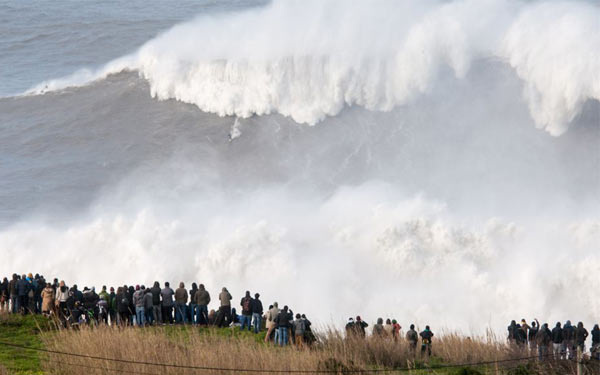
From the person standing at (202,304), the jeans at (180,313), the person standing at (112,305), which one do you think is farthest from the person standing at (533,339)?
the person standing at (112,305)

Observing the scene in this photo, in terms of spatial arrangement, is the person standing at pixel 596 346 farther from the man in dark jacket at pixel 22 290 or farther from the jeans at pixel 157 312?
the man in dark jacket at pixel 22 290

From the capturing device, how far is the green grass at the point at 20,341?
49.4 ft

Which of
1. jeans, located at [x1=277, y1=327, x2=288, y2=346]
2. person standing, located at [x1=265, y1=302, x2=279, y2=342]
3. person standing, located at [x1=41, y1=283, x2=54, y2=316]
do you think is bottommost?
jeans, located at [x1=277, y1=327, x2=288, y2=346]

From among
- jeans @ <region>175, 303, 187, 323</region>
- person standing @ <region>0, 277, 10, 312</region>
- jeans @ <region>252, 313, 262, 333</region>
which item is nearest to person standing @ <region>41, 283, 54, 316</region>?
person standing @ <region>0, 277, 10, 312</region>

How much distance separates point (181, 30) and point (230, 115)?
7.62 m

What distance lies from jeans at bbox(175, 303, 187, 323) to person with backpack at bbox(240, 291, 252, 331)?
1.33 m

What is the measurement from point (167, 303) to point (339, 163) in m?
11.8

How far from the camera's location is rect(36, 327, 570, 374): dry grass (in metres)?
14.3

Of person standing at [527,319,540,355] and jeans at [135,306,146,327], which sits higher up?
jeans at [135,306,146,327]

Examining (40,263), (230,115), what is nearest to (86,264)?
(40,263)

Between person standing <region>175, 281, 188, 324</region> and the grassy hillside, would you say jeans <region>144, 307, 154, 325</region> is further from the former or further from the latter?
the grassy hillside

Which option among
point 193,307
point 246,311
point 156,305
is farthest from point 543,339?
point 156,305

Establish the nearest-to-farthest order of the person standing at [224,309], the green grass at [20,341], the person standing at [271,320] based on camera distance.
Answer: the green grass at [20,341] < the person standing at [271,320] < the person standing at [224,309]

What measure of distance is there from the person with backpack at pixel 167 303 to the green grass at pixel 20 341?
8.00 ft
